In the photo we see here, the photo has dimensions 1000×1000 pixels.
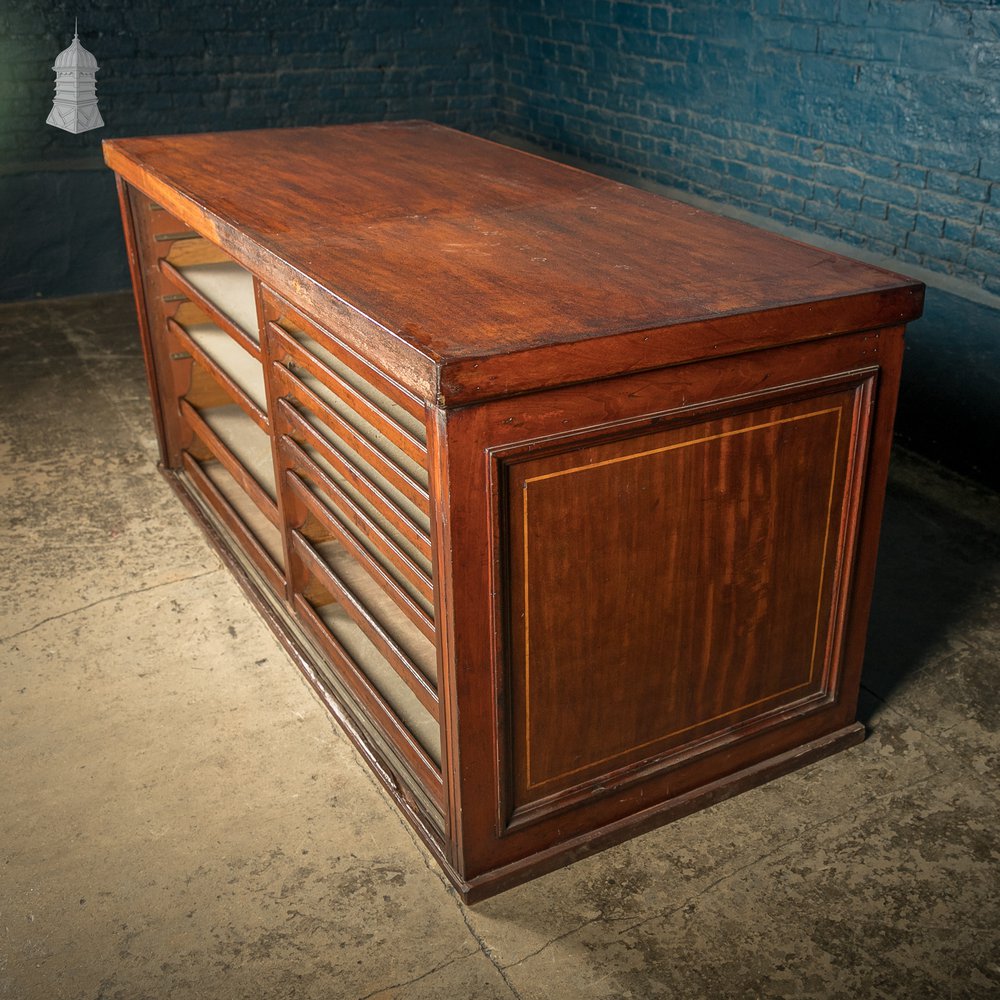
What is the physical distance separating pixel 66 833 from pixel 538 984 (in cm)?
99

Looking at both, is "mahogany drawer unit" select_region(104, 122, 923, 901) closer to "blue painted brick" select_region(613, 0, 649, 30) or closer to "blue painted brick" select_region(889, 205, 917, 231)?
"blue painted brick" select_region(889, 205, 917, 231)

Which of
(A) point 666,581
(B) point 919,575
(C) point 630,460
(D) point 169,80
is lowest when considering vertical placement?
(B) point 919,575

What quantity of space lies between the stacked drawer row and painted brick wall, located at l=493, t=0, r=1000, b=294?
2.26 m

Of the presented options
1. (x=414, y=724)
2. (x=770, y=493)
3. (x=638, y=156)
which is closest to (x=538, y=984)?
(x=414, y=724)

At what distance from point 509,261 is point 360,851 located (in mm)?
1155

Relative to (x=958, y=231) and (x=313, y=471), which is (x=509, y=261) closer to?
(x=313, y=471)

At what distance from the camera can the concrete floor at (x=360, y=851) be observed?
186cm

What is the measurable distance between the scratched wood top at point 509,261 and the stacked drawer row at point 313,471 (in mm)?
146

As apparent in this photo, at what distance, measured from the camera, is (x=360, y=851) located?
6.98 feet

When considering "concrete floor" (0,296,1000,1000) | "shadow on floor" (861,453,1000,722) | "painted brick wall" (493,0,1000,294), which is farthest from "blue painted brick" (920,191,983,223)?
"concrete floor" (0,296,1000,1000)

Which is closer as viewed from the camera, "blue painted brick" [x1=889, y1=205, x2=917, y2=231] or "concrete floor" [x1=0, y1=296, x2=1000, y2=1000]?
"concrete floor" [x1=0, y1=296, x2=1000, y2=1000]

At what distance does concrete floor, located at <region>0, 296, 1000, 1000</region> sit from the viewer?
6.11ft

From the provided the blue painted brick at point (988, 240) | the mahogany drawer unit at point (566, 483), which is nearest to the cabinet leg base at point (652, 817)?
the mahogany drawer unit at point (566, 483)

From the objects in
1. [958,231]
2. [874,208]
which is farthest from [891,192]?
[958,231]
